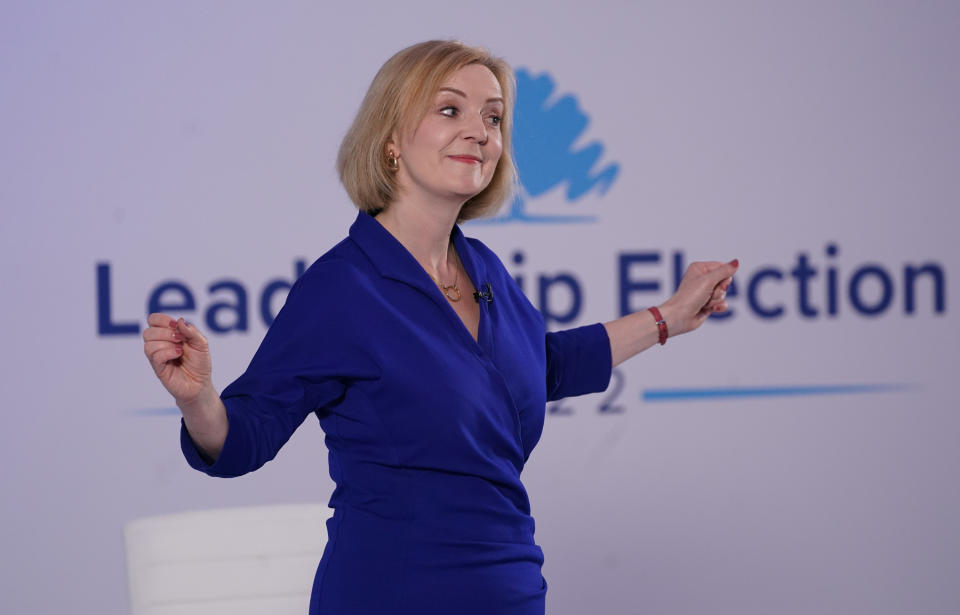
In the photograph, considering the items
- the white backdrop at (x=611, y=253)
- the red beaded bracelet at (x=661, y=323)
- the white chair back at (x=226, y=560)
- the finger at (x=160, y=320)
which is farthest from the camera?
the white backdrop at (x=611, y=253)

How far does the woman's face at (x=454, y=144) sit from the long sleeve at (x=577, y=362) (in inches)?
15.2

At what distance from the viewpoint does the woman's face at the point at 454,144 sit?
5.42ft

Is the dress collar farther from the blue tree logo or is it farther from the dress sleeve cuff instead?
the blue tree logo

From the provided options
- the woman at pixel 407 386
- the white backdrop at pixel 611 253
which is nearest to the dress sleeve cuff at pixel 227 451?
the woman at pixel 407 386

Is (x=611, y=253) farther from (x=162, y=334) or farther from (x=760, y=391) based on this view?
(x=162, y=334)

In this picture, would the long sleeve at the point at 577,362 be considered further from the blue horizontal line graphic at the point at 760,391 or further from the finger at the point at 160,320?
the blue horizontal line graphic at the point at 760,391

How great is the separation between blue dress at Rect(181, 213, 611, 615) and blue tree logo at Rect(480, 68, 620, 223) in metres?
1.92

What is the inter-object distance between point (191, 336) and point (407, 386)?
1.03ft

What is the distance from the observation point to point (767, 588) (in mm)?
3699

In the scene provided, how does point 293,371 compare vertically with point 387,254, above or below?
below

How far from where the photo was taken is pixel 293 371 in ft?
4.91

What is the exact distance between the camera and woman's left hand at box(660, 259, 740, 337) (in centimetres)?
206

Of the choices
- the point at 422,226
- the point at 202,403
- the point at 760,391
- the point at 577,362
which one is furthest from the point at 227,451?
the point at 760,391

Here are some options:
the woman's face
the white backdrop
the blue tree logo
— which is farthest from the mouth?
the blue tree logo
